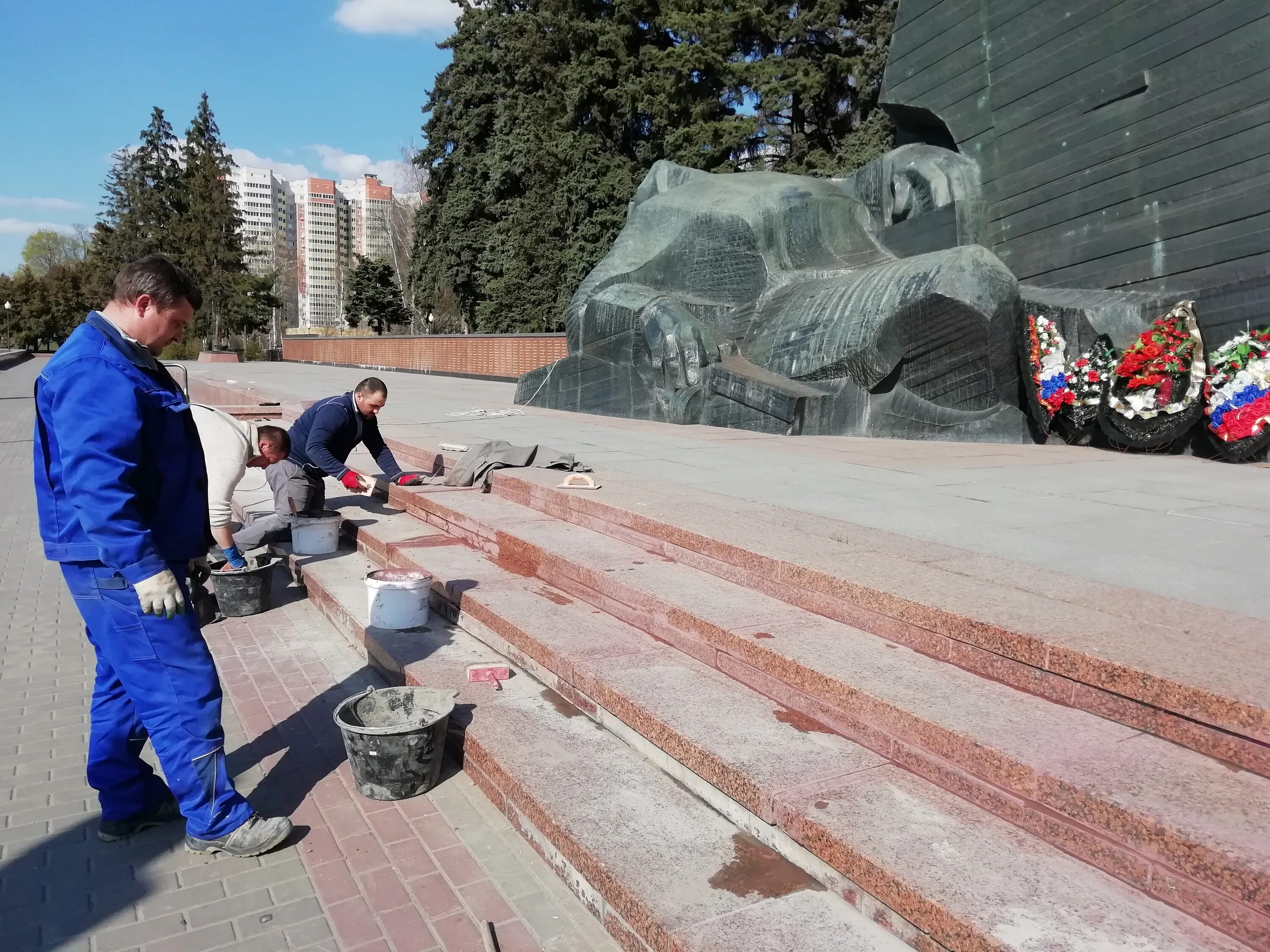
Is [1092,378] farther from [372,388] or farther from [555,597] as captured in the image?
[372,388]

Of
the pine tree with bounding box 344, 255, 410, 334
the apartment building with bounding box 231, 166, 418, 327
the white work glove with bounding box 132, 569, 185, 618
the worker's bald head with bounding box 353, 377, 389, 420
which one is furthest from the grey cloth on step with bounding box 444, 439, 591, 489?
the apartment building with bounding box 231, 166, 418, 327

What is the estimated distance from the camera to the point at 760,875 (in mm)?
2072

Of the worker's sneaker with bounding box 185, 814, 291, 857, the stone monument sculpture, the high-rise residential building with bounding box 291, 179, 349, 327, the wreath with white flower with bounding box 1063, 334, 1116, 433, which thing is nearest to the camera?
the worker's sneaker with bounding box 185, 814, 291, 857

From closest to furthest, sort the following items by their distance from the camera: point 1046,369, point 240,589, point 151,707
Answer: point 151,707 < point 240,589 < point 1046,369

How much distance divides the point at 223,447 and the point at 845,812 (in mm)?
3049

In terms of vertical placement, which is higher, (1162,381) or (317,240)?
(317,240)

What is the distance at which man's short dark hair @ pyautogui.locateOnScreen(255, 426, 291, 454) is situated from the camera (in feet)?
15.9

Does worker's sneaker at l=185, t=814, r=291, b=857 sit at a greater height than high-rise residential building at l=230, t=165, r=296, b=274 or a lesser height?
lesser

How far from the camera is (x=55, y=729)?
3217 millimetres

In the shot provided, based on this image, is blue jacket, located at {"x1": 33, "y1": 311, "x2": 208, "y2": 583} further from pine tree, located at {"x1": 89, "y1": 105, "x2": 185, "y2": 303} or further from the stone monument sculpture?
pine tree, located at {"x1": 89, "y1": 105, "x2": 185, "y2": 303}

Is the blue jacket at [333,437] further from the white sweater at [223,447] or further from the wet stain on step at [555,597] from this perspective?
the wet stain on step at [555,597]

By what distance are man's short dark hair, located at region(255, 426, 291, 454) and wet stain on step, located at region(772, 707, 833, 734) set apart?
130 inches

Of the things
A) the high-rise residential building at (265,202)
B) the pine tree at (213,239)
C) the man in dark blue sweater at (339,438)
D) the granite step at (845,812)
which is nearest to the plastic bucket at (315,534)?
the man in dark blue sweater at (339,438)

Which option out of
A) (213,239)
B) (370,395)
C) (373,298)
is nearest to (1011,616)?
(370,395)
